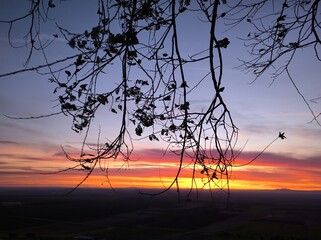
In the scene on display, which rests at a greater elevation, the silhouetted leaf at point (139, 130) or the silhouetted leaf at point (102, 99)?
the silhouetted leaf at point (102, 99)

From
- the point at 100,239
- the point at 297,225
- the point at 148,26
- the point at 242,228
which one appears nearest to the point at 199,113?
the point at 148,26

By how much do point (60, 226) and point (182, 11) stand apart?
65456mm

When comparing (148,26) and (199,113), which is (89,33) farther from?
(199,113)

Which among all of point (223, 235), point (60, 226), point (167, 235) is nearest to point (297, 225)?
point (223, 235)

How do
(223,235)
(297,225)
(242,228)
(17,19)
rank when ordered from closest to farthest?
(17,19) → (223,235) → (242,228) → (297,225)

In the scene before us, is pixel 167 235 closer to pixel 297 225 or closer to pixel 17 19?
pixel 297 225

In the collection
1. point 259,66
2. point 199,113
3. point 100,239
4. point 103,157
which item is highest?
point 259,66

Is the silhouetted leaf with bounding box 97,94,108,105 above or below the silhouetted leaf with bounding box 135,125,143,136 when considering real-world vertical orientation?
above

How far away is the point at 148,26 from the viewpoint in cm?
402

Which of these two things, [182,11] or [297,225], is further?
[297,225]

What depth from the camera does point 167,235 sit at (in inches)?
2116

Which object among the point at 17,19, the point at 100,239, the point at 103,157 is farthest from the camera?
the point at 100,239

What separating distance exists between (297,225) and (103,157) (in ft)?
234

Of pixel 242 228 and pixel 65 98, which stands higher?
pixel 65 98
